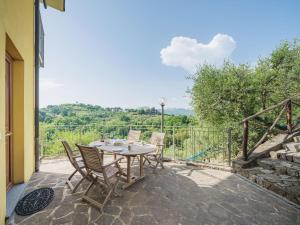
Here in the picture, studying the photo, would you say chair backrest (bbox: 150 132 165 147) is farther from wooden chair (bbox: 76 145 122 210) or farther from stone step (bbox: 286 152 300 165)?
stone step (bbox: 286 152 300 165)

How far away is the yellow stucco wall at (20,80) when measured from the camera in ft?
6.46

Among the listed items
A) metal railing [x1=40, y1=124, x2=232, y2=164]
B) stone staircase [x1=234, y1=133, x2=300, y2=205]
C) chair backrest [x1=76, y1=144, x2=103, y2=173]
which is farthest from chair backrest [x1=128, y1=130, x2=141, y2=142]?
stone staircase [x1=234, y1=133, x2=300, y2=205]

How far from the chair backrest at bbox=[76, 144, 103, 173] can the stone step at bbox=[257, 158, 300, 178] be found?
3.83 m

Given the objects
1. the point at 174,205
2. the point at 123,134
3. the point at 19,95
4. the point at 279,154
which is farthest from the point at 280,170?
the point at 19,95

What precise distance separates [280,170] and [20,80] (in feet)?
19.1

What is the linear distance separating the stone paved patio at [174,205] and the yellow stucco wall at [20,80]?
50 cm

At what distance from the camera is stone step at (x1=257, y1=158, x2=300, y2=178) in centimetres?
344

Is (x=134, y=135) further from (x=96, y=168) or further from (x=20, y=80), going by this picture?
(x=20, y=80)

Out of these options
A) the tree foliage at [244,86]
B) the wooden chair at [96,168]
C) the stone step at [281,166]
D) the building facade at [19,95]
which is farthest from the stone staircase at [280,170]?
the building facade at [19,95]

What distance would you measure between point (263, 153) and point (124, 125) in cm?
439

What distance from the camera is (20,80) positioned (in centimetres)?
326

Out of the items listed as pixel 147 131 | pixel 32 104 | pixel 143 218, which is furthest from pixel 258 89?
pixel 32 104

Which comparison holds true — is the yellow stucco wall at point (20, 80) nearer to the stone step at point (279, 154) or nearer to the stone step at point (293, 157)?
the stone step at point (293, 157)

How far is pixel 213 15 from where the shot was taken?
7656 mm
